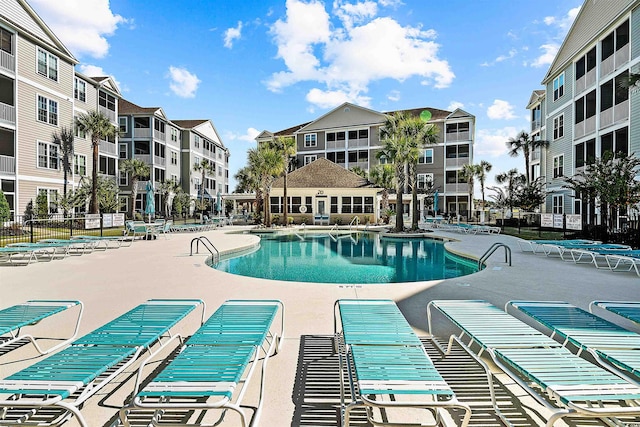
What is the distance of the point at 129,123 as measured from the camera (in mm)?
37938

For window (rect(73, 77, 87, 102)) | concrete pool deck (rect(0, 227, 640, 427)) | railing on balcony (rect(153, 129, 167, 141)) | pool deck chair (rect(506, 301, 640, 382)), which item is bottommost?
concrete pool deck (rect(0, 227, 640, 427))

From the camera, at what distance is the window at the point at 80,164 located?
1050 inches

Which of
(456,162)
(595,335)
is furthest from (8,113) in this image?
(456,162)

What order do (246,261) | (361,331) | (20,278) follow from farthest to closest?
(246,261), (20,278), (361,331)

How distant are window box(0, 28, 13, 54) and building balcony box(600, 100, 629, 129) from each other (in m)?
33.7

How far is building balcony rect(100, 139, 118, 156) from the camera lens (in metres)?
31.1

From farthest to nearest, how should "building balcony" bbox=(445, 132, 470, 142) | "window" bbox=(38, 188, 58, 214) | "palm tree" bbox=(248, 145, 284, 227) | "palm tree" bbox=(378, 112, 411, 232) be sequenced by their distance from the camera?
"building balcony" bbox=(445, 132, 470, 142), "palm tree" bbox=(248, 145, 284, 227), "palm tree" bbox=(378, 112, 411, 232), "window" bbox=(38, 188, 58, 214)

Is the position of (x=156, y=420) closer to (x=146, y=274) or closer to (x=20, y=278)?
(x=146, y=274)

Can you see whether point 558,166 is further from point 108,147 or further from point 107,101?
point 107,101

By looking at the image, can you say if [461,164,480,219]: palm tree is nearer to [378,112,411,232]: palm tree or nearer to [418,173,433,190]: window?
[418,173,433,190]: window

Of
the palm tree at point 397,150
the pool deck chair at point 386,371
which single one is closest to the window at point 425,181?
the palm tree at point 397,150


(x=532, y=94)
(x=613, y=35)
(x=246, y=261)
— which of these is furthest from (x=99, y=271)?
(x=532, y=94)

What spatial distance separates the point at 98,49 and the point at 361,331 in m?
26.5

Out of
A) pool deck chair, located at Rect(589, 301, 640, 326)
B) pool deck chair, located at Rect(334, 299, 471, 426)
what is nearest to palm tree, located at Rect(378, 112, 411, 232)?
pool deck chair, located at Rect(589, 301, 640, 326)
